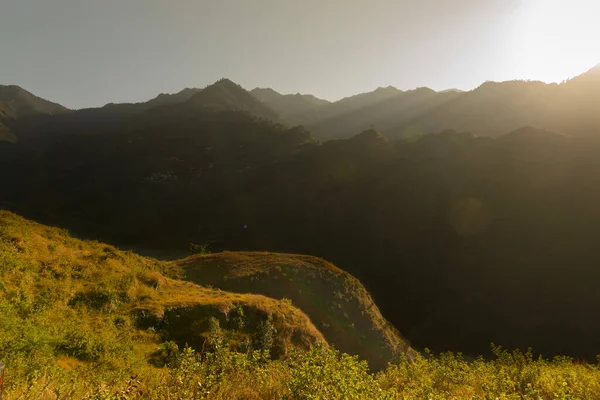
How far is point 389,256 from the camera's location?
6291 cm

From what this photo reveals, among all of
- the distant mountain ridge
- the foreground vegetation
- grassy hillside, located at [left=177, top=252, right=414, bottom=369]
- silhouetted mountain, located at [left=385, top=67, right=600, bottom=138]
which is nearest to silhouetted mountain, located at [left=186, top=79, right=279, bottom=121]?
the distant mountain ridge

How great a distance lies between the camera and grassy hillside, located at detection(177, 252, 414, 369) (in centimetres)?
2417

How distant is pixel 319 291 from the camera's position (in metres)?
27.5

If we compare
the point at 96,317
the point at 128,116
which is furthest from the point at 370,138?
the point at 128,116

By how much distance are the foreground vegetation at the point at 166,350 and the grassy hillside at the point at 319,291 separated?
4310 millimetres

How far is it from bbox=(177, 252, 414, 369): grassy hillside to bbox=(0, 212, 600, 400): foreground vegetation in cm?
431

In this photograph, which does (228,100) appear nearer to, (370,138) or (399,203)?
(370,138)

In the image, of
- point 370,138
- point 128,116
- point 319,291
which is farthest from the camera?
point 128,116

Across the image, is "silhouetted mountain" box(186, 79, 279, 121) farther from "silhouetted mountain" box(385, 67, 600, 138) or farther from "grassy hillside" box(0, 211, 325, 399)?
"grassy hillside" box(0, 211, 325, 399)

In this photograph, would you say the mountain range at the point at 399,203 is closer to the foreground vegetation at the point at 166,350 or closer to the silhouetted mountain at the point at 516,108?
the silhouetted mountain at the point at 516,108

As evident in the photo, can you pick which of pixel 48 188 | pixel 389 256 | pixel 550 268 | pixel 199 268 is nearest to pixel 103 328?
pixel 199 268

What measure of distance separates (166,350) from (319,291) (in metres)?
17.0

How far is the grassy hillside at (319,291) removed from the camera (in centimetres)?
2417

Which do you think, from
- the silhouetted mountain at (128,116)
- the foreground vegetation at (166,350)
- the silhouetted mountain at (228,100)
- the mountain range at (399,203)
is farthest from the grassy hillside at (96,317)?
the silhouetted mountain at (228,100)
